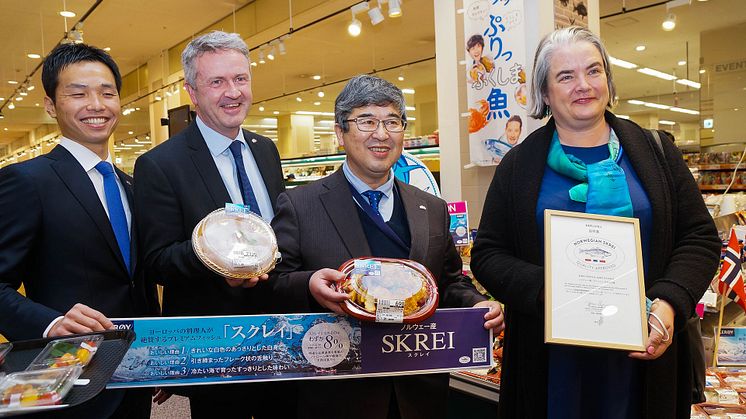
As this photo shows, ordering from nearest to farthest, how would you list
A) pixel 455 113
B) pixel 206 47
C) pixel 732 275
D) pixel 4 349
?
pixel 4 349 < pixel 206 47 < pixel 732 275 < pixel 455 113

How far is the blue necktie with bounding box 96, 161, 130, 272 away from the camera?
1.83 meters

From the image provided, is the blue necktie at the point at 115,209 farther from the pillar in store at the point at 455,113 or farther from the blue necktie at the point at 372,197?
the pillar in store at the point at 455,113

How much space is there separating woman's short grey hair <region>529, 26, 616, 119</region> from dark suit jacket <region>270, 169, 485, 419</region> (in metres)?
0.51

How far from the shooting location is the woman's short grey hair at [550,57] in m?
1.63

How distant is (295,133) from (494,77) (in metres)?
19.3

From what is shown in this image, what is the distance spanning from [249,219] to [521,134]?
2722mm

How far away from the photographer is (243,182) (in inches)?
76.3

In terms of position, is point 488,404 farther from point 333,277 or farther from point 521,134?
point 521,134

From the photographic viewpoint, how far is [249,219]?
160 cm

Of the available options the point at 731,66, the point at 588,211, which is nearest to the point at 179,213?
the point at 588,211

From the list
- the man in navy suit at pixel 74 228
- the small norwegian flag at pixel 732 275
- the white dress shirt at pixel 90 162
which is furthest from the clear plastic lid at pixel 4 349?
the small norwegian flag at pixel 732 275

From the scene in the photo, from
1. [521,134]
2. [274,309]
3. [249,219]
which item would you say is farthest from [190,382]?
[521,134]

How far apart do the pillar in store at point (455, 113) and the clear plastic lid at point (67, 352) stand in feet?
10.7

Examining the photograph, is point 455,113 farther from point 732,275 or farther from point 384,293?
point 384,293
